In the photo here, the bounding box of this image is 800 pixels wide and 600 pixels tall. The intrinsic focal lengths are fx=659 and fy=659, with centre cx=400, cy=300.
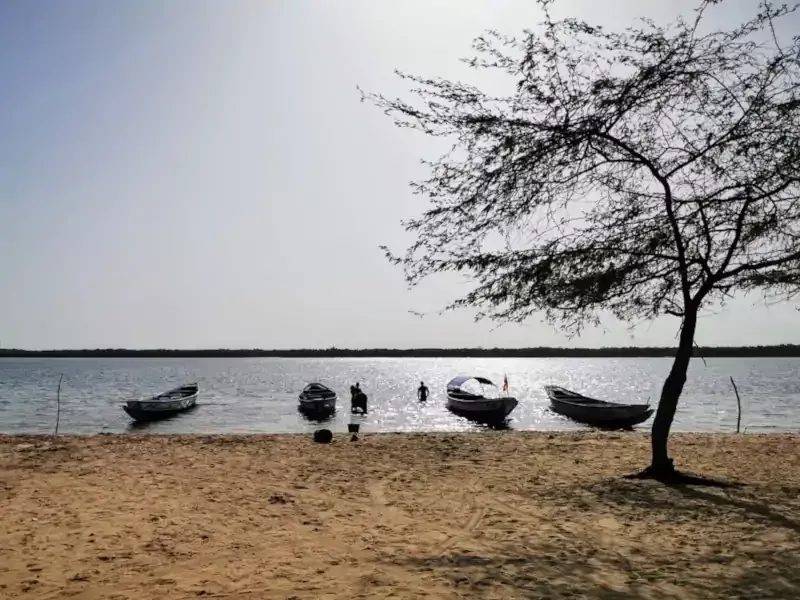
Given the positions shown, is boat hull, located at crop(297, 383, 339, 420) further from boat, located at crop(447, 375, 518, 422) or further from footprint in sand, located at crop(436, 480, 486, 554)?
footprint in sand, located at crop(436, 480, 486, 554)

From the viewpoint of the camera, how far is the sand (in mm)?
5402

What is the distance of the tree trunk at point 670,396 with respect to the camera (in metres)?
10.5

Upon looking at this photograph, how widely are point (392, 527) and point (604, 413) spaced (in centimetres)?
3228

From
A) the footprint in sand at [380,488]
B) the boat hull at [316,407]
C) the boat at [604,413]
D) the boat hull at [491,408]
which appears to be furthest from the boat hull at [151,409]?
the footprint in sand at [380,488]

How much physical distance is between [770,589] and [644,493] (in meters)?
4.34

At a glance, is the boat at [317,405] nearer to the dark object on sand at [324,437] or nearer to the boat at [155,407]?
the boat at [155,407]

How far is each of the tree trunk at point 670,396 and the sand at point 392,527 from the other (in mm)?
661

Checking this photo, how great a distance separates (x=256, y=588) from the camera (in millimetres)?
5305

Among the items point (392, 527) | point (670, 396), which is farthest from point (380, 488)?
point (670, 396)

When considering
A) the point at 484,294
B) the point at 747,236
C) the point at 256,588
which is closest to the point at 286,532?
the point at 256,588

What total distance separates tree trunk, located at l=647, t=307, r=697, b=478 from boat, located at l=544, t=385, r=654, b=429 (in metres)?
26.7

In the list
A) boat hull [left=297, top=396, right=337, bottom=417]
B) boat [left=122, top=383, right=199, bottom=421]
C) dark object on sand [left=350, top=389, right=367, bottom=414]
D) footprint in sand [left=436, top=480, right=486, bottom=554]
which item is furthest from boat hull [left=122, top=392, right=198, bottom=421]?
footprint in sand [left=436, top=480, right=486, bottom=554]

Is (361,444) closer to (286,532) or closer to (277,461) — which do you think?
(277,461)

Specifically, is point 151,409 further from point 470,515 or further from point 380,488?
point 470,515
